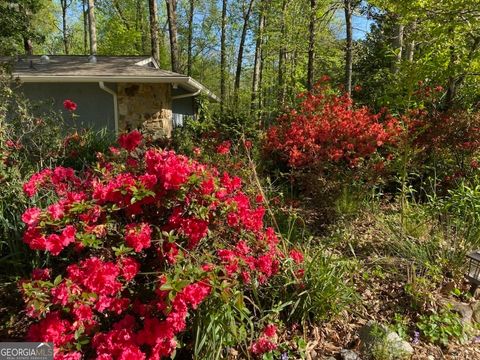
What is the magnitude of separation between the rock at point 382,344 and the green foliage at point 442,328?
0.83 feet

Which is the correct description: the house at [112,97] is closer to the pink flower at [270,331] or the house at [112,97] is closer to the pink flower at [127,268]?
the pink flower at [270,331]

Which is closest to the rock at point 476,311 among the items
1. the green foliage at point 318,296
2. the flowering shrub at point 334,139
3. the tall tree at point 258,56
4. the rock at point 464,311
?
the rock at point 464,311

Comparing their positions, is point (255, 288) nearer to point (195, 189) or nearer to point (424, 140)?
point (195, 189)

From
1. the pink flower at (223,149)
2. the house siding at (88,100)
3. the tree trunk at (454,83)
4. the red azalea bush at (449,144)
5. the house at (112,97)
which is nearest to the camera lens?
the pink flower at (223,149)

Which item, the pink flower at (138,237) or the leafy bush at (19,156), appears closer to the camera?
the pink flower at (138,237)

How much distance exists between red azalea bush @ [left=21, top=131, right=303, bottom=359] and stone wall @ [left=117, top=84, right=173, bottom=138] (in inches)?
233

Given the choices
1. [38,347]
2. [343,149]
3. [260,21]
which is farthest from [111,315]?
[260,21]

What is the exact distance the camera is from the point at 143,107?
8.23 metres

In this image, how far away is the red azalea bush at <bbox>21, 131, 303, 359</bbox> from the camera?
5.89 ft

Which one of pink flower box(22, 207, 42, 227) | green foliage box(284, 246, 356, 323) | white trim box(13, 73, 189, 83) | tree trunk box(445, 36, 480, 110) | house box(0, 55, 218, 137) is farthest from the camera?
house box(0, 55, 218, 137)

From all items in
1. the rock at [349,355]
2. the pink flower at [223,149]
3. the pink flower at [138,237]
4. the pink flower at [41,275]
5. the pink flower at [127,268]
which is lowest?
the rock at [349,355]

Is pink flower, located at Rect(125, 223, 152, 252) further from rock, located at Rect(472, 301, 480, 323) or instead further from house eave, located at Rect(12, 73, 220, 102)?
house eave, located at Rect(12, 73, 220, 102)

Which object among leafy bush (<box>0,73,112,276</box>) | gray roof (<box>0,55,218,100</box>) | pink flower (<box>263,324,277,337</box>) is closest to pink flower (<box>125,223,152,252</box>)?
leafy bush (<box>0,73,112,276</box>)

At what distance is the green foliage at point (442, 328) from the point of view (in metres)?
2.72
